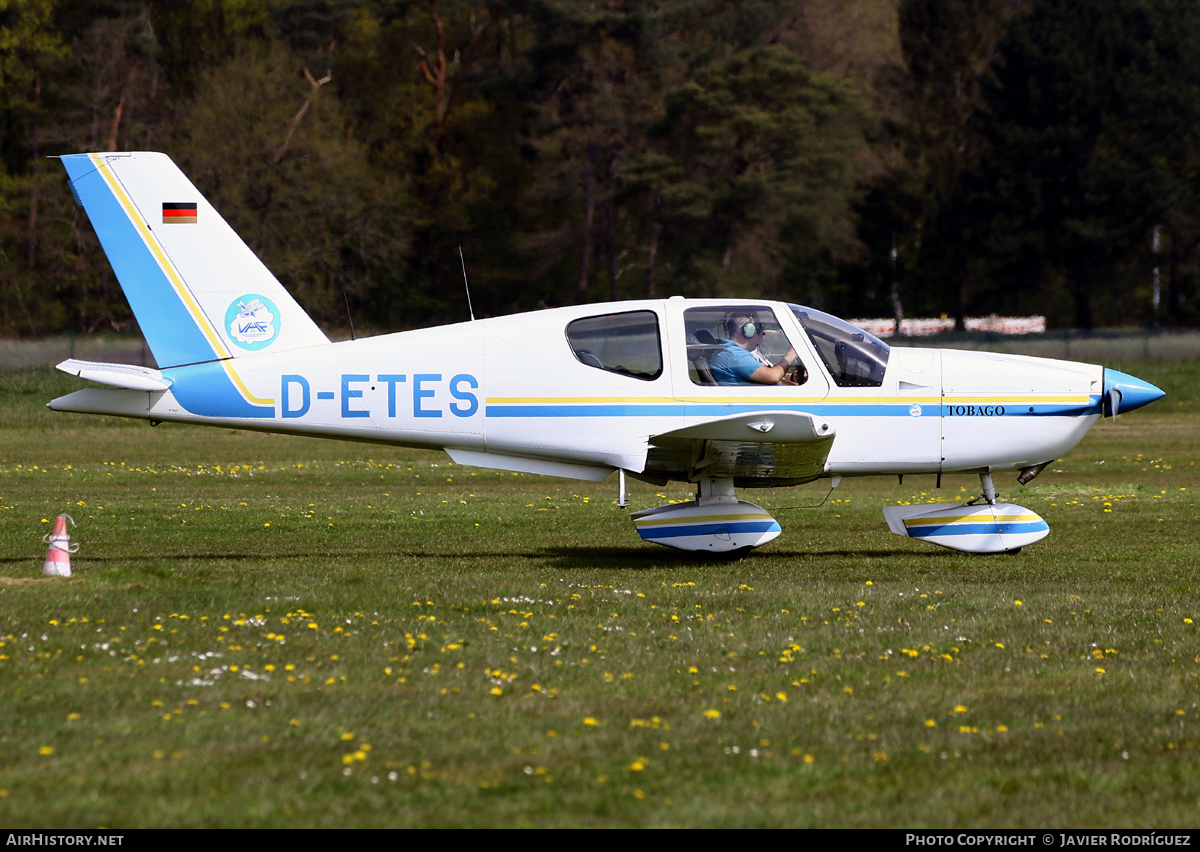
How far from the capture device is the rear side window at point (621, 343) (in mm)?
11461

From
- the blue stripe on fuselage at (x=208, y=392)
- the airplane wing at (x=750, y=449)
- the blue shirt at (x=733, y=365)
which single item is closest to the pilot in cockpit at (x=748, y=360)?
the blue shirt at (x=733, y=365)

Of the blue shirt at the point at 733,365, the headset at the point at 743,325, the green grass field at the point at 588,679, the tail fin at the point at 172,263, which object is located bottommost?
the green grass field at the point at 588,679

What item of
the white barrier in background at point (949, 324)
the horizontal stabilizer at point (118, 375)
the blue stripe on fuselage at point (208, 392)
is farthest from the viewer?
the white barrier in background at point (949, 324)

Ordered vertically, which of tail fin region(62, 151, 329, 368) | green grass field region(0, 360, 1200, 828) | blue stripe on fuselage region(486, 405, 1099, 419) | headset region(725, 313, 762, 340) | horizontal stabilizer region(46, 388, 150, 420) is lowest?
green grass field region(0, 360, 1200, 828)

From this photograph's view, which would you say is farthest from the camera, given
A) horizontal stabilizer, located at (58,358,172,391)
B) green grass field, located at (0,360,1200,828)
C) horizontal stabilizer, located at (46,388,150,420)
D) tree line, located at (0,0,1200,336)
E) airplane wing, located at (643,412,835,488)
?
tree line, located at (0,0,1200,336)

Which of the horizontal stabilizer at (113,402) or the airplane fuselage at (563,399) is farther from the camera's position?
the airplane fuselage at (563,399)

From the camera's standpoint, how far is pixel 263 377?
1132cm

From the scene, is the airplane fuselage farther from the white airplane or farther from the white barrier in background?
the white barrier in background

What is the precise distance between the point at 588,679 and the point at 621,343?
484 cm

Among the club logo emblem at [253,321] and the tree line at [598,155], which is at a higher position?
the tree line at [598,155]

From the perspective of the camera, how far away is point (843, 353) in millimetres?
11578

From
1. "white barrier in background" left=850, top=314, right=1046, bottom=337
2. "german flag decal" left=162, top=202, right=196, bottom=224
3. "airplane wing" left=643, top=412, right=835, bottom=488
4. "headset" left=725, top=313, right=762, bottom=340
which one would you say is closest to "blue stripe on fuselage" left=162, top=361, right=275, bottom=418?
"german flag decal" left=162, top=202, right=196, bottom=224

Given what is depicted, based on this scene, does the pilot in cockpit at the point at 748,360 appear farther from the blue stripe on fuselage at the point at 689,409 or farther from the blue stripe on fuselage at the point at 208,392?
the blue stripe on fuselage at the point at 208,392

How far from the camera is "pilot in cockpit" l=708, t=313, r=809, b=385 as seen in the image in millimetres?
11391
